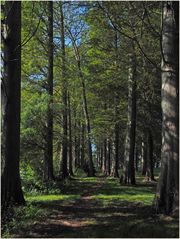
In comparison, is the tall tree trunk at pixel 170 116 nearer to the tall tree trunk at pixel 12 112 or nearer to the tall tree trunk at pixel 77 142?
the tall tree trunk at pixel 12 112

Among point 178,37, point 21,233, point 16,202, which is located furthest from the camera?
point 16,202

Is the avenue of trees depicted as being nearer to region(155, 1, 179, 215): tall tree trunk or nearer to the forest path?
region(155, 1, 179, 215): tall tree trunk

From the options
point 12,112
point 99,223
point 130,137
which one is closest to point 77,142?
point 130,137

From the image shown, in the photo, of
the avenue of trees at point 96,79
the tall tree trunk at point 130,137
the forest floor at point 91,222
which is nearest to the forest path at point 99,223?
the forest floor at point 91,222

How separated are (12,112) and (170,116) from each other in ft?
13.6

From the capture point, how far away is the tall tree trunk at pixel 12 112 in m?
10.9

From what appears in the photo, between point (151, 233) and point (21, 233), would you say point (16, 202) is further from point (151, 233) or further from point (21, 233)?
point (151, 233)

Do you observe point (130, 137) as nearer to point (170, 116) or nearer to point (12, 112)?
point (12, 112)

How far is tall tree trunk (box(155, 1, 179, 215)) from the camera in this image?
9180 mm

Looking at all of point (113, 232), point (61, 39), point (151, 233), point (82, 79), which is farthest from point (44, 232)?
point (82, 79)

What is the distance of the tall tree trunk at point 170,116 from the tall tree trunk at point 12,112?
12.3 ft

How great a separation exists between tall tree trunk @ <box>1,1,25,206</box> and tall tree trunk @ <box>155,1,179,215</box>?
12.3 ft

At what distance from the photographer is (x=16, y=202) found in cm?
1095

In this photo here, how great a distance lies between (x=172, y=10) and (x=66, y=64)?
16378 millimetres
